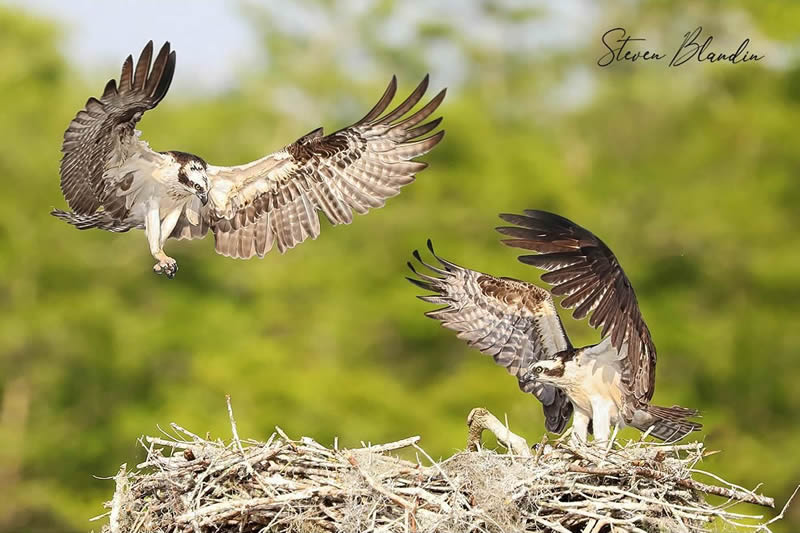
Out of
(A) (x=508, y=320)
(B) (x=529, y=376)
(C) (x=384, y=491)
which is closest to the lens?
(C) (x=384, y=491)

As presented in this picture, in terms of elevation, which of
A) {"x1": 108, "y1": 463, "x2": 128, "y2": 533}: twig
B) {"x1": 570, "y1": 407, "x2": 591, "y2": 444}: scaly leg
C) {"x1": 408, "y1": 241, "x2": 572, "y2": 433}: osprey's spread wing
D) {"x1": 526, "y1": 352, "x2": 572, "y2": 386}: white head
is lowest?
{"x1": 108, "y1": 463, "x2": 128, "y2": 533}: twig

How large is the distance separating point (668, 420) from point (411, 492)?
195 cm

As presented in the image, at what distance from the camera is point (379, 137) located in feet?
29.3

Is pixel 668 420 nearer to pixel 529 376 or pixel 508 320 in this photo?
pixel 529 376

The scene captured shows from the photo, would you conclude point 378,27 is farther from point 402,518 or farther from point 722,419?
point 402,518

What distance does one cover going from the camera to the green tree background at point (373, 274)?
21797 mm

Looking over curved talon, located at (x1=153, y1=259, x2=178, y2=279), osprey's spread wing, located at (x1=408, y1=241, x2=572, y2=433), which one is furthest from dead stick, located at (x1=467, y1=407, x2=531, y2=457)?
curved talon, located at (x1=153, y1=259, x2=178, y2=279)

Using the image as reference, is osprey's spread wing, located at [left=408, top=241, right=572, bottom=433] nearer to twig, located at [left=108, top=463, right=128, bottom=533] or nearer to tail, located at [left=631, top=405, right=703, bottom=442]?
tail, located at [left=631, top=405, right=703, bottom=442]

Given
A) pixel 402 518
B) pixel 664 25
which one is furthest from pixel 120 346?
pixel 402 518

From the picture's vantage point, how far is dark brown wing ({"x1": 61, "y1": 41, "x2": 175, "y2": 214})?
759 cm

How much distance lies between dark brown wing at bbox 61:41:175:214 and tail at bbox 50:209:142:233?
0.08m

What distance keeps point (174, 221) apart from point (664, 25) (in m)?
22.1

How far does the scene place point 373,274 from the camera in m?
25.5

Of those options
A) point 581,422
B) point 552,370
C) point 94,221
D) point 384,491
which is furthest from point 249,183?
point 384,491
